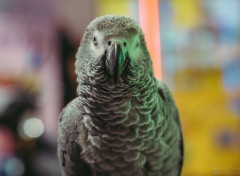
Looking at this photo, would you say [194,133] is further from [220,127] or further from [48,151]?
[48,151]

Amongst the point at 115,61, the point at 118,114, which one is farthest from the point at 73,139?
the point at 115,61

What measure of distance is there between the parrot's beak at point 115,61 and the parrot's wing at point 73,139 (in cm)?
16

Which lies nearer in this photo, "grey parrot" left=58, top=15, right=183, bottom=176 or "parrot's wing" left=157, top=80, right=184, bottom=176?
"grey parrot" left=58, top=15, right=183, bottom=176

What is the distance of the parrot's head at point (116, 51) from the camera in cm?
49

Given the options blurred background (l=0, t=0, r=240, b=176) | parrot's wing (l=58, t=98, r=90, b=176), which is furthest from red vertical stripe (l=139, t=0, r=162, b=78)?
parrot's wing (l=58, t=98, r=90, b=176)

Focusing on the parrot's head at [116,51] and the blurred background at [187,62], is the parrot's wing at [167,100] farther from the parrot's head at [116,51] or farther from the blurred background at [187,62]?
the parrot's head at [116,51]

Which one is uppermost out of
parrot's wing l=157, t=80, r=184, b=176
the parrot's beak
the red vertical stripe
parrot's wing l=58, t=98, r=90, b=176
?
the red vertical stripe

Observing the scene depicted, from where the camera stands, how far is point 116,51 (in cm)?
48

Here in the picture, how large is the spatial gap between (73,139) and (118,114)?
141 mm

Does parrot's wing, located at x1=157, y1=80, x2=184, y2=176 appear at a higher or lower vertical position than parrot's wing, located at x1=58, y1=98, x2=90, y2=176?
higher

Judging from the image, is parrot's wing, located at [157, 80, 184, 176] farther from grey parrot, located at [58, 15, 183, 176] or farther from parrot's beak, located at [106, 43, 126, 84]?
parrot's beak, located at [106, 43, 126, 84]

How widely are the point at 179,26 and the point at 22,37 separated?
0.65 m

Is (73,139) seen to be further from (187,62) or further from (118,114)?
(187,62)

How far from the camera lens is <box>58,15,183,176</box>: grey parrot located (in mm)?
511
